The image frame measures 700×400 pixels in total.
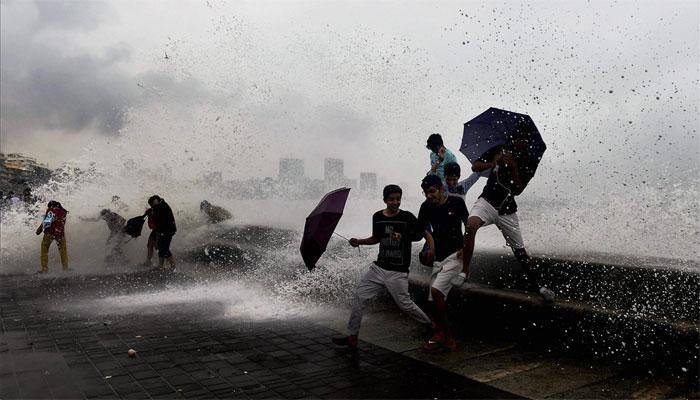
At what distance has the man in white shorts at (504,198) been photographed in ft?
15.2

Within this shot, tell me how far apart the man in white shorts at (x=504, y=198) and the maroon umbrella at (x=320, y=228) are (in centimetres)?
134

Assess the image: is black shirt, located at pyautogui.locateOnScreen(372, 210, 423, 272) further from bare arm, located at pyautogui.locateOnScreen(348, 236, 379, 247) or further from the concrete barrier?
the concrete barrier

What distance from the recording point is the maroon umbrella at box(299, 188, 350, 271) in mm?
4566

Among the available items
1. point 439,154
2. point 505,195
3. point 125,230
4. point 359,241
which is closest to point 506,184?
point 505,195

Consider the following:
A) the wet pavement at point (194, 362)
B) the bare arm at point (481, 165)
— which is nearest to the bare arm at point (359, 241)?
the wet pavement at point (194, 362)

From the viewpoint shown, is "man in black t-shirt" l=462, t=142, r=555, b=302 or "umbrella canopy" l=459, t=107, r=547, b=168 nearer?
"man in black t-shirt" l=462, t=142, r=555, b=302

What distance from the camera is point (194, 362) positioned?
4.33 metres

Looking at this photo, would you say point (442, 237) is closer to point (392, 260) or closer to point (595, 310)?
point (392, 260)

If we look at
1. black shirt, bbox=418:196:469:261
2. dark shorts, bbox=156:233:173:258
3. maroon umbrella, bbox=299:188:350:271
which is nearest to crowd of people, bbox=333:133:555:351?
black shirt, bbox=418:196:469:261

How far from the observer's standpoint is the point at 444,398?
3.41 metres

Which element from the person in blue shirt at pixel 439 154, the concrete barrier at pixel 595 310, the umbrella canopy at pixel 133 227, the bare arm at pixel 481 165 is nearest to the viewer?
the concrete barrier at pixel 595 310

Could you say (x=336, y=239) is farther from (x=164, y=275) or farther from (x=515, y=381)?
(x=515, y=381)

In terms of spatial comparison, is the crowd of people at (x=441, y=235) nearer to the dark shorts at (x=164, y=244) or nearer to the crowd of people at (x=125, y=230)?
the dark shorts at (x=164, y=244)

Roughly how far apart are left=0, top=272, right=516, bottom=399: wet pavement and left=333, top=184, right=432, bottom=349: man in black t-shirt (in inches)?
18.4
